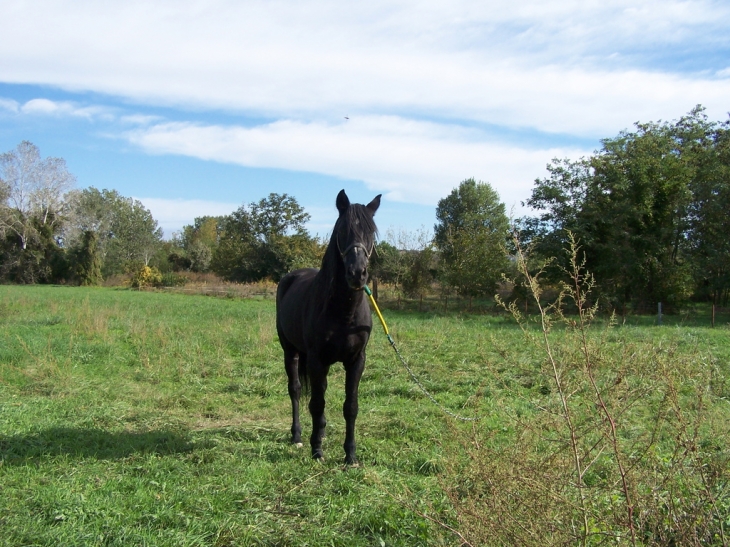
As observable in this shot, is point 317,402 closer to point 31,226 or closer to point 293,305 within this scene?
point 293,305

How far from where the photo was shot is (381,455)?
4.90 metres

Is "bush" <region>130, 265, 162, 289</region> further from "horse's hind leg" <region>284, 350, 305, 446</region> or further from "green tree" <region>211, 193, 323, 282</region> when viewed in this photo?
"horse's hind leg" <region>284, 350, 305, 446</region>

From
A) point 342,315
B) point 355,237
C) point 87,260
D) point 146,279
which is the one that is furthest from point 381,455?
point 87,260

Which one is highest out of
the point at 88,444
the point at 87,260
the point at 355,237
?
the point at 355,237

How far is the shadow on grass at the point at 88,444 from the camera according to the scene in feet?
16.1

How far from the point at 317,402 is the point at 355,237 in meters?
1.72

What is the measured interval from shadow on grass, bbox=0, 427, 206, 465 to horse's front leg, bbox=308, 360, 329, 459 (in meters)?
1.16

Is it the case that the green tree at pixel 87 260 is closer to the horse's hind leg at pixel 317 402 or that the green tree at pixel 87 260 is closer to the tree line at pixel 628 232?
the tree line at pixel 628 232

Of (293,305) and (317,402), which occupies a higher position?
(293,305)

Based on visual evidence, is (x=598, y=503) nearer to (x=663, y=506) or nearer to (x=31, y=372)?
(x=663, y=506)

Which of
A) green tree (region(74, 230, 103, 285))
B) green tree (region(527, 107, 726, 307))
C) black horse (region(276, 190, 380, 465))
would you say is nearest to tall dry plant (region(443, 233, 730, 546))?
black horse (region(276, 190, 380, 465))

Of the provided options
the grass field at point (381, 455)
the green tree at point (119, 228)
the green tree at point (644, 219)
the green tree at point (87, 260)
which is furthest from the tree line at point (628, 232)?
the green tree at point (119, 228)

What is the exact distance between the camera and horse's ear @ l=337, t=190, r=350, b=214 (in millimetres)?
4770

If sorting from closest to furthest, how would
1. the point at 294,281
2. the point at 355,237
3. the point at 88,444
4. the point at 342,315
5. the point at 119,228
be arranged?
the point at 355,237
the point at 342,315
the point at 88,444
the point at 294,281
the point at 119,228
